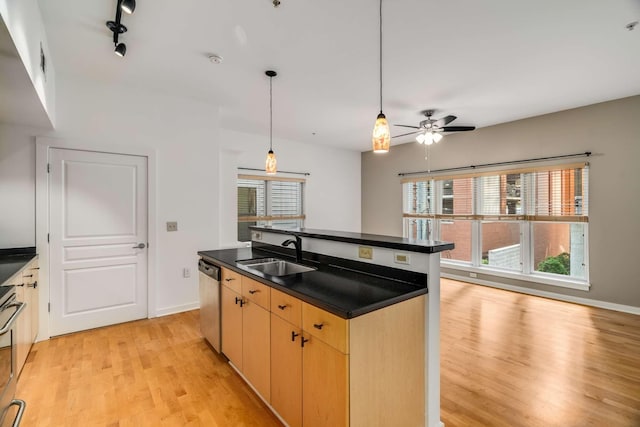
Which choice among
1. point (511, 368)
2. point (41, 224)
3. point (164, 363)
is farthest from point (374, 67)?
point (41, 224)

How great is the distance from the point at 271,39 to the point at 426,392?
2862mm

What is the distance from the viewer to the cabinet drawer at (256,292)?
77.0 inches

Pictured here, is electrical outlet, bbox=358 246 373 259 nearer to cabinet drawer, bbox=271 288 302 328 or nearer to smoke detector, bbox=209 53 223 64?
cabinet drawer, bbox=271 288 302 328

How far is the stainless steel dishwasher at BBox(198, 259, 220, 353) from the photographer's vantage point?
8.76 ft

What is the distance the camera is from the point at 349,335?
136 centimetres

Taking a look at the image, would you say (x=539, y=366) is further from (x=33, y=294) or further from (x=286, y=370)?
(x=33, y=294)

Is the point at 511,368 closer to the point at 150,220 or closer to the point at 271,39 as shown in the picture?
the point at 271,39

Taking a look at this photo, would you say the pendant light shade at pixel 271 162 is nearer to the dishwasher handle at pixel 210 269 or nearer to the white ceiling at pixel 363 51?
the white ceiling at pixel 363 51

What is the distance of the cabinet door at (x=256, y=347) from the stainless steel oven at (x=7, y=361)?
49.6 inches

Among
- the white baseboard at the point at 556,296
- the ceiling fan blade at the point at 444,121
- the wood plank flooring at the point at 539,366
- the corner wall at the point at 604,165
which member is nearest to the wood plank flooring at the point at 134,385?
the wood plank flooring at the point at 539,366

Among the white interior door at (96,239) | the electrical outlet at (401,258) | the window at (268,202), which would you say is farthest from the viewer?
the window at (268,202)

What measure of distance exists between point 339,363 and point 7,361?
1802 millimetres

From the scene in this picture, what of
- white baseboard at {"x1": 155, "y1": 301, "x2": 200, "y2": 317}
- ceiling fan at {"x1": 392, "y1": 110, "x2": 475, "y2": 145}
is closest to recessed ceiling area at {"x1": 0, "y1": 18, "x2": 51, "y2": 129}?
white baseboard at {"x1": 155, "y1": 301, "x2": 200, "y2": 317}

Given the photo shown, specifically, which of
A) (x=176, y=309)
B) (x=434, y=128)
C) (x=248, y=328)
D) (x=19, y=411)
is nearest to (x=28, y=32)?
(x=19, y=411)
